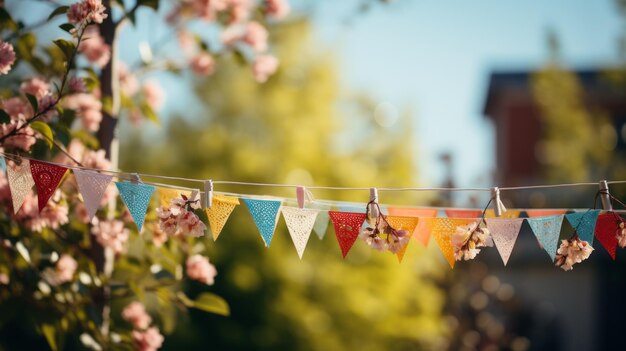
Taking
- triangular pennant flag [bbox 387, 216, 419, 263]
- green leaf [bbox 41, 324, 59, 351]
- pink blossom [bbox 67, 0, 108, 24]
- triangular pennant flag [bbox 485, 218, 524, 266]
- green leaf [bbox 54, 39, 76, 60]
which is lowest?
green leaf [bbox 41, 324, 59, 351]

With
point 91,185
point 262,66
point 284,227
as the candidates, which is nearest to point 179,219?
point 91,185

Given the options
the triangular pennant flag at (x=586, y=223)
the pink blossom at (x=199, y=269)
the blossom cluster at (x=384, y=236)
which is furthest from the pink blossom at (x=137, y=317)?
the triangular pennant flag at (x=586, y=223)

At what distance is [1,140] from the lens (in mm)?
2355

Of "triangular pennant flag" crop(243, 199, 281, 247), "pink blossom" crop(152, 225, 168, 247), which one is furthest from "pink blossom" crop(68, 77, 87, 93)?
"triangular pennant flag" crop(243, 199, 281, 247)

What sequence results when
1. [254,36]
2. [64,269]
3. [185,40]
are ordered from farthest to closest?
[185,40] < [254,36] < [64,269]

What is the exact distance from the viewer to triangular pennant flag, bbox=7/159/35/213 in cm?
235

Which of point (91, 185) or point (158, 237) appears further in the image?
point (158, 237)

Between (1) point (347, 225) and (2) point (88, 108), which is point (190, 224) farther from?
(2) point (88, 108)

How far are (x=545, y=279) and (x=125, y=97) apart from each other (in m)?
12.5

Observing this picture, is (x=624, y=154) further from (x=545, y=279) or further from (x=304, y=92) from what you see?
(x=304, y=92)

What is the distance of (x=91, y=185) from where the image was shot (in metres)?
2.36

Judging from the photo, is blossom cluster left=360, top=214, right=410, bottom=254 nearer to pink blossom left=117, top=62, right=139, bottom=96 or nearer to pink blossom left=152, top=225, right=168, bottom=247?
pink blossom left=152, top=225, right=168, bottom=247

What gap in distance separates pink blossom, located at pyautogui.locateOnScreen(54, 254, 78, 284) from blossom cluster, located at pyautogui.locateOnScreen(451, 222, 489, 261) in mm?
1581

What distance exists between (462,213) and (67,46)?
1671mm
